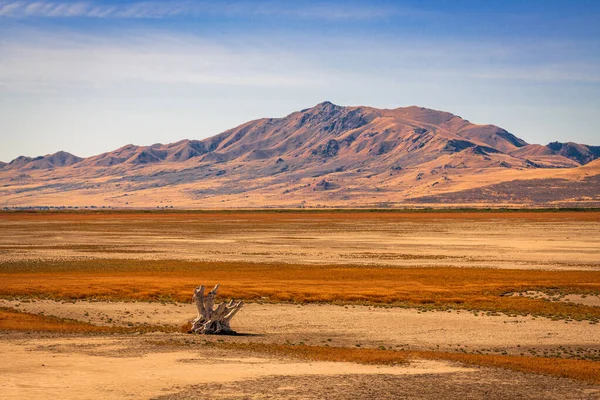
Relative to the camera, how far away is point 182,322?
31703 millimetres

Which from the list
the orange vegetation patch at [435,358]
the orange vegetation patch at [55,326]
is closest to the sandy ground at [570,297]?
the orange vegetation patch at [435,358]

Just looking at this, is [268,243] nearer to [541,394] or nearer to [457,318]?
[457,318]

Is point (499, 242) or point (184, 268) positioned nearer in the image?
point (184, 268)

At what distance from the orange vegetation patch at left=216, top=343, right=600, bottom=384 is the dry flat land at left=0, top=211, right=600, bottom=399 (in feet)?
0.25

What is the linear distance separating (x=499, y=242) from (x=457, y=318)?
49709 millimetres

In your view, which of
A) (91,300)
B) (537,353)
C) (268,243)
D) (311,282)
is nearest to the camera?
(537,353)

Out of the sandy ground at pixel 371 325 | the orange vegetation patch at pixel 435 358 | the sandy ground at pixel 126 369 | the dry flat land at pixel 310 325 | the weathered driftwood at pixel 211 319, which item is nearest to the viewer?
the sandy ground at pixel 126 369

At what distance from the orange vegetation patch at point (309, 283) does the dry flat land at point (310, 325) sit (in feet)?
0.45

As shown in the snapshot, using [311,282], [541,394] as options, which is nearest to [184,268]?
[311,282]

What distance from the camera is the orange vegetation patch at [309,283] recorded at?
1476 inches

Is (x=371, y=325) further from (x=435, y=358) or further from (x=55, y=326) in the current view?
(x=55, y=326)

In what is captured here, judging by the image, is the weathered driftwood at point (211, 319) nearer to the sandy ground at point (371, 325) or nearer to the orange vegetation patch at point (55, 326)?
the orange vegetation patch at point (55, 326)

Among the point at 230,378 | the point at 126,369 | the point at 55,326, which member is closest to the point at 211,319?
the point at 55,326

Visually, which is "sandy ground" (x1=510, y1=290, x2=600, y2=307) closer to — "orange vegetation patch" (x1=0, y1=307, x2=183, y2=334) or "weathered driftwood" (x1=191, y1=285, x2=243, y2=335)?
"weathered driftwood" (x1=191, y1=285, x2=243, y2=335)
